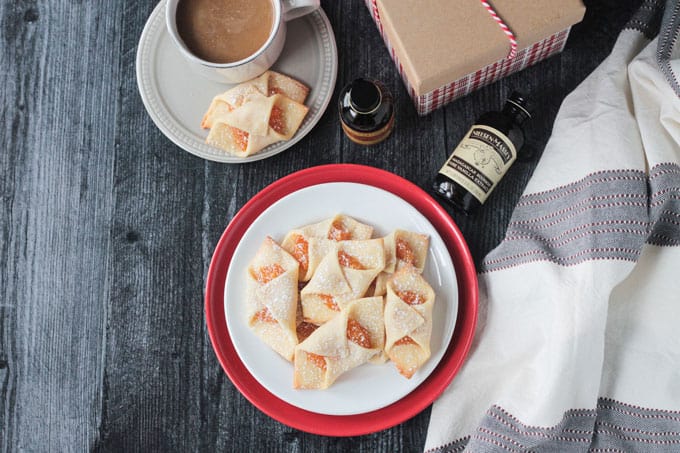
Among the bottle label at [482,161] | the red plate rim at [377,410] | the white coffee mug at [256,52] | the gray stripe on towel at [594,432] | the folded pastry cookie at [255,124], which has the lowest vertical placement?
the gray stripe on towel at [594,432]

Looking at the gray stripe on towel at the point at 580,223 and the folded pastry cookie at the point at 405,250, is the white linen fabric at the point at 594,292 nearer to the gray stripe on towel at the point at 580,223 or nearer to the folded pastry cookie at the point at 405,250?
the gray stripe on towel at the point at 580,223

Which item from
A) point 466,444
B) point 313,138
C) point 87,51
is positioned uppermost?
point 87,51

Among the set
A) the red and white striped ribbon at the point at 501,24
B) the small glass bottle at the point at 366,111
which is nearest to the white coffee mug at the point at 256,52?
the small glass bottle at the point at 366,111

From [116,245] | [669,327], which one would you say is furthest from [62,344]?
[669,327]

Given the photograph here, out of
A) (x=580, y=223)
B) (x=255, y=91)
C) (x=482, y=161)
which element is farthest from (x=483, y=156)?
(x=255, y=91)

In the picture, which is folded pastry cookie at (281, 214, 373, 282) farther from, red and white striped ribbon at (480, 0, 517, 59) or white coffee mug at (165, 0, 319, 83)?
red and white striped ribbon at (480, 0, 517, 59)

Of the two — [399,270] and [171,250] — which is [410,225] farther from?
[171,250]

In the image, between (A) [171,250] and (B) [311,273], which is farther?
(A) [171,250]
